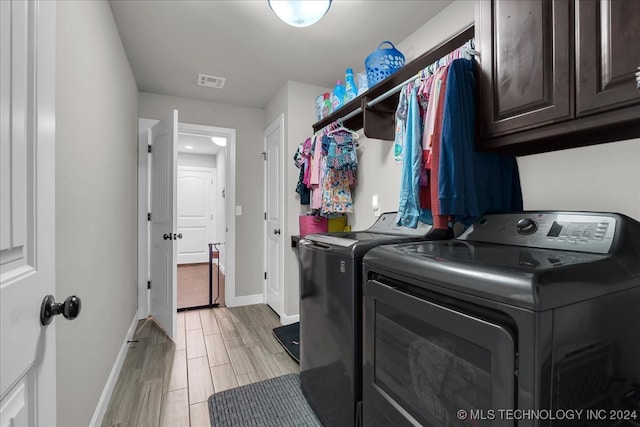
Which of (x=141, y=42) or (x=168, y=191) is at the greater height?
(x=141, y=42)

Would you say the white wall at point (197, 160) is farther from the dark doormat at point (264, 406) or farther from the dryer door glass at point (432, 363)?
the dryer door glass at point (432, 363)

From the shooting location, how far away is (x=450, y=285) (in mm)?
780

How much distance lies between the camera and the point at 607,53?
2.75 feet

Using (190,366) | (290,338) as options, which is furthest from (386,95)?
(190,366)

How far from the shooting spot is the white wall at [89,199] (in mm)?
1186

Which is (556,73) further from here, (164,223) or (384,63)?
(164,223)

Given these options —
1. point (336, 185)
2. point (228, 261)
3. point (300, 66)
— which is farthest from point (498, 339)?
point (228, 261)

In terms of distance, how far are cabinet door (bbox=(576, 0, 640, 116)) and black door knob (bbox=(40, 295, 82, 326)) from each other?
1.50m

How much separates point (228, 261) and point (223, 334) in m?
0.98

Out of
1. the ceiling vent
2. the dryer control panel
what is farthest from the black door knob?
the ceiling vent

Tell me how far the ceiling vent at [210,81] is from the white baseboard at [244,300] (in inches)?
93.7

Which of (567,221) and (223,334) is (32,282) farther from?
(223,334)

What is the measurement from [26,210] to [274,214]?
8.94 feet

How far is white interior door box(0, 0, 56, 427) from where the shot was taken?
529mm
